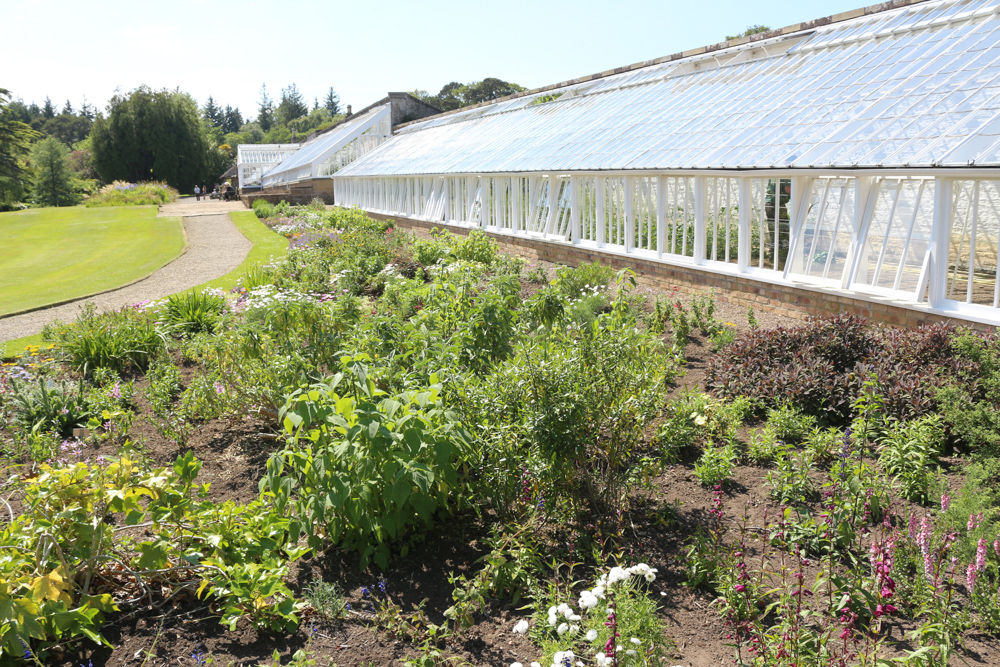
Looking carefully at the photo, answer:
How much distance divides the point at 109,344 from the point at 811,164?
8.12 m

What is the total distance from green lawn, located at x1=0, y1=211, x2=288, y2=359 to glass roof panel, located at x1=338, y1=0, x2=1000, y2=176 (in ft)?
19.0

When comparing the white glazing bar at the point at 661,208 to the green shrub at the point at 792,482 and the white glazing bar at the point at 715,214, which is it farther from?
the green shrub at the point at 792,482

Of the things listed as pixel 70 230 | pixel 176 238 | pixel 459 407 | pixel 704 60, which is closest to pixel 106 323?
pixel 459 407

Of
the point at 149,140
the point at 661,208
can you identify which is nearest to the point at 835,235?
the point at 661,208

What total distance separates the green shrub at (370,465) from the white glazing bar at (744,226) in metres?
6.89

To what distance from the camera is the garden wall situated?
7407mm

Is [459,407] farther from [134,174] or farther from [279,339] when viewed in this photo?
[134,174]

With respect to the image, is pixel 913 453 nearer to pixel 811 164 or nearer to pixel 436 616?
pixel 436 616

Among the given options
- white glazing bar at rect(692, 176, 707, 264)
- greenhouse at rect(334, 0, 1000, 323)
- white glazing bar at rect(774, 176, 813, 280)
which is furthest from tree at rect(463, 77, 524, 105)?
white glazing bar at rect(774, 176, 813, 280)

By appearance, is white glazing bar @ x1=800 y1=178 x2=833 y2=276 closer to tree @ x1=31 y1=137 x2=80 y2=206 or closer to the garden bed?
the garden bed

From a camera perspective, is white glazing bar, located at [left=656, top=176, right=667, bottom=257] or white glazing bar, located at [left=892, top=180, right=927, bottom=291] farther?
white glazing bar, located at [left=656, top=176, right=667, bottom=257]

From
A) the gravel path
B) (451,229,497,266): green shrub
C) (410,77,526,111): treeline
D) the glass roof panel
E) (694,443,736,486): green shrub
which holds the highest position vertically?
(410,77,526,111): treeline

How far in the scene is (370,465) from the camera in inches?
132

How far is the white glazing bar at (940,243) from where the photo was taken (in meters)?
6.75
